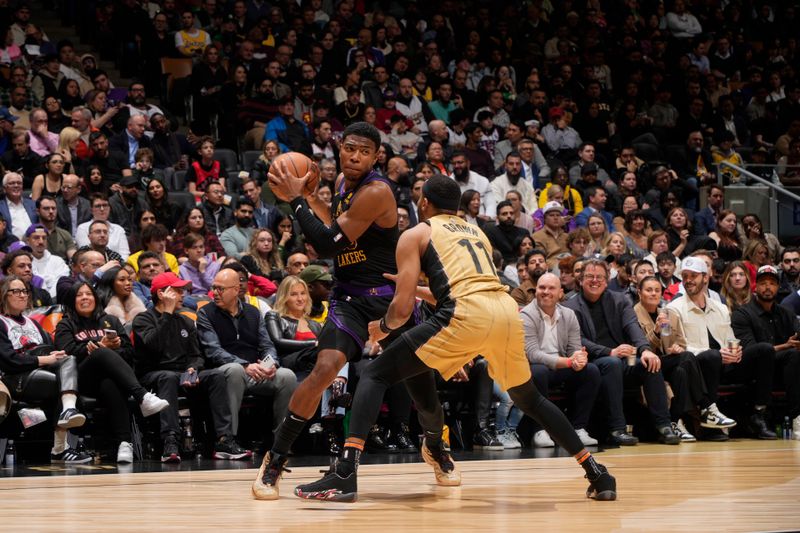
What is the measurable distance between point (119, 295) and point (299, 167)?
378 centimetres

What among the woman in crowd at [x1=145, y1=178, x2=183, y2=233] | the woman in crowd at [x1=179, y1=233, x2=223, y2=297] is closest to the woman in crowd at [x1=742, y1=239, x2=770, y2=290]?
the woman in crowd at [x1=179, y1=233, x2=223, y2=297]

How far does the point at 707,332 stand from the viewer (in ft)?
31.9

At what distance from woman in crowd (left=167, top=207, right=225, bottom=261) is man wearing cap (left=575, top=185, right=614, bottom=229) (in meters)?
4.27

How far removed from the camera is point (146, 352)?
328 inches

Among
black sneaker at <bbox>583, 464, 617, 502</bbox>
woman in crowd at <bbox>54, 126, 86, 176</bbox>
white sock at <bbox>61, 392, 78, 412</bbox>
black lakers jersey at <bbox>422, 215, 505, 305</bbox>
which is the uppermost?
woman in crowd at <bbox>54, 126, 86, 176</bbox>

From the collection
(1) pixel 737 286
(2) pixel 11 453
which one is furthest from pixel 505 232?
(2) pixel 11 453

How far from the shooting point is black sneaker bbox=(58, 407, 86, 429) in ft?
25.2

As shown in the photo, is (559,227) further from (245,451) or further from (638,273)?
(245,451)

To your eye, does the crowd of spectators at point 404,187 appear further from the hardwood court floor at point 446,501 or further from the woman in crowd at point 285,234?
the hardwood court floor at point 446,501

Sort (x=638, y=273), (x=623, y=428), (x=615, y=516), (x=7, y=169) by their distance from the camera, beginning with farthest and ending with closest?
(x=7, y=169), (x=638, y=273), (x=623, y=428), (x=615, y=516)

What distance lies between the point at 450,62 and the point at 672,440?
8.69 m

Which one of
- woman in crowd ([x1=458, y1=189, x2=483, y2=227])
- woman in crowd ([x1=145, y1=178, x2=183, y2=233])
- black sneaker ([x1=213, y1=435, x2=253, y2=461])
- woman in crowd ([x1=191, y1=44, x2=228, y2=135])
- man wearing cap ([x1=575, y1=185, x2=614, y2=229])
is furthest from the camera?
woman in crowd ([x1=191, y1=44, x2=228, y2=135])

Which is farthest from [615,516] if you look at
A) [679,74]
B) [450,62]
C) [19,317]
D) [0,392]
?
[679,74]

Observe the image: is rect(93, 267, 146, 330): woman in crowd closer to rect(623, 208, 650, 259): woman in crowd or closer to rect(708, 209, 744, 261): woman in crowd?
rect(623, 208, 650, 259): woman in crowd
